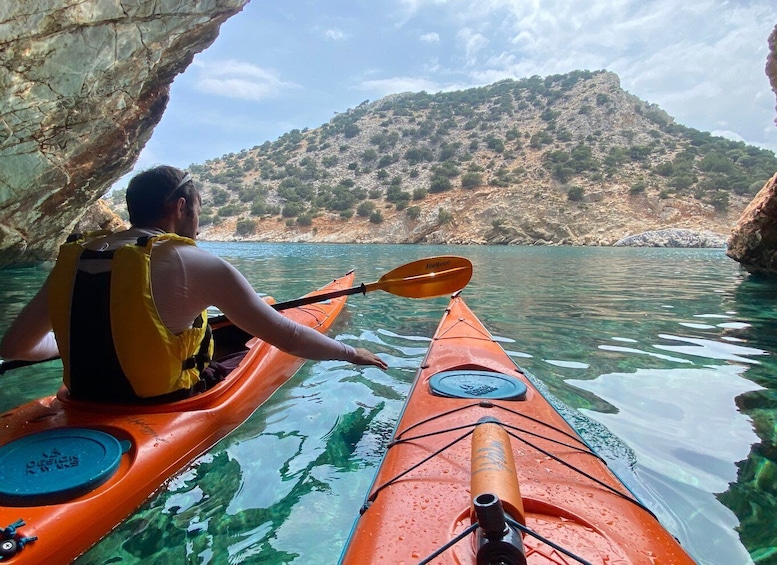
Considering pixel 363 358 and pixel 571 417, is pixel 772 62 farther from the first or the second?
pixel 363 358

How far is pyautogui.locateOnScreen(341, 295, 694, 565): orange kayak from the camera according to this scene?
1.09 metres

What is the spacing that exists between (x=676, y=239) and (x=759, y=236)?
2397 cm

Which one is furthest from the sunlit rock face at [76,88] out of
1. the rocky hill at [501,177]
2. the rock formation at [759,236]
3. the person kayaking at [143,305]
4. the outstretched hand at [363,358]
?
the rocky hill at [501,177]

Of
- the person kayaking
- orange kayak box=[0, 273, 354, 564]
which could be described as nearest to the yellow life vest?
the person kayaking

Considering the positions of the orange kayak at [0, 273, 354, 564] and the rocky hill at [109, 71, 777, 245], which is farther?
the rocky hill at [109, 71, 777, 245]

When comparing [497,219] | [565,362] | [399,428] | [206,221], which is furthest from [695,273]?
[206,221]

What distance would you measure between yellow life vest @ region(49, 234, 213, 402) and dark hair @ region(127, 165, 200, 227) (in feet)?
0.73

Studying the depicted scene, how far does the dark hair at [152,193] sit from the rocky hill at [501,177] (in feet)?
116

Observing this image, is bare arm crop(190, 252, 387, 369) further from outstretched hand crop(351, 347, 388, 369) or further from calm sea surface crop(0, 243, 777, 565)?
calm sea surface crop(0, 243, 777, 565)

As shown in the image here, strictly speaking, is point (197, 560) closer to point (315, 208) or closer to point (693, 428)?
point (693, 428)

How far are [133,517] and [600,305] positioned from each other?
7171 millimetres

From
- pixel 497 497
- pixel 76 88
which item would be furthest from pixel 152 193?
pixel 76 88

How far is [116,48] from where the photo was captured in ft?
25.4

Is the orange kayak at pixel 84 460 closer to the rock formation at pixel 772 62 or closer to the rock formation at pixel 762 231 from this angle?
the rock formation at pixel 762 231
